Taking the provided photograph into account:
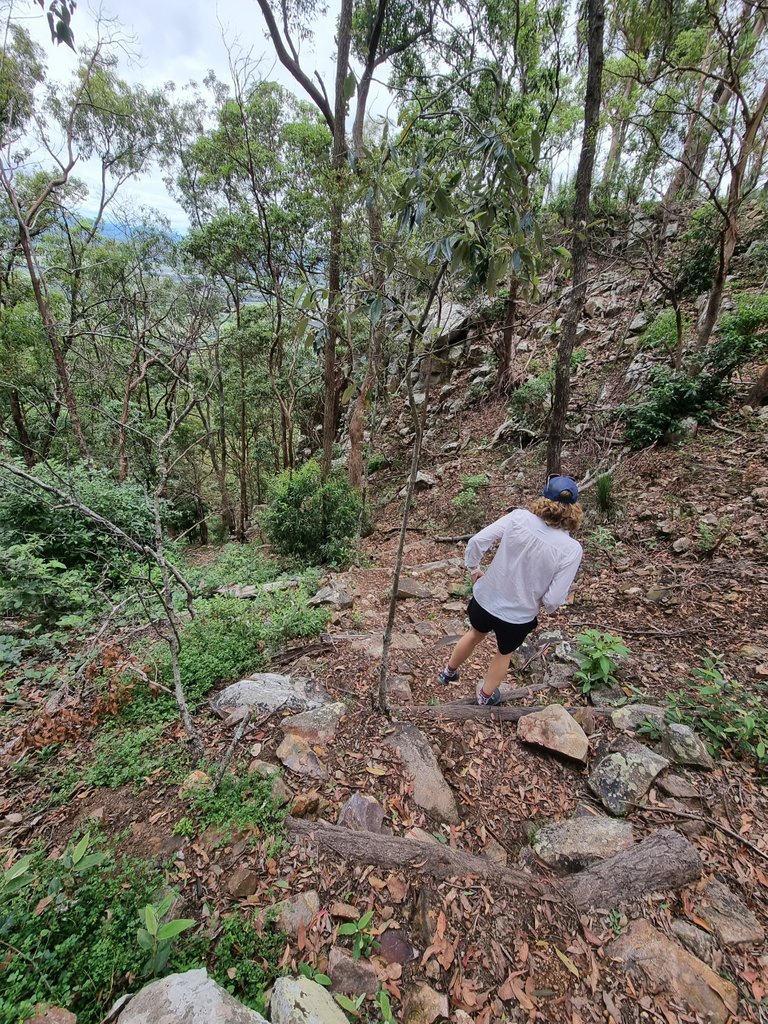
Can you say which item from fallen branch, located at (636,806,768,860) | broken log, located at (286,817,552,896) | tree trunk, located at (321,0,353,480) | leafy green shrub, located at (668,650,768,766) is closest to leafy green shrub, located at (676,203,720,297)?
tree trunk, located at (321,0,353,480)

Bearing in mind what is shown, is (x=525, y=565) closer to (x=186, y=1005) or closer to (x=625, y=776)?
(x=625, y=776)

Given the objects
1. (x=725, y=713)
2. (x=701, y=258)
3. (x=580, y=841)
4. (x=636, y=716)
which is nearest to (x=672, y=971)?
(x=580, y=841)

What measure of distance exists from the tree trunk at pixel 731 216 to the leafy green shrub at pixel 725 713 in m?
6.46

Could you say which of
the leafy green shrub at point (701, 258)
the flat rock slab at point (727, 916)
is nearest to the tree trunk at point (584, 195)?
the flat rock slab at point (727, 916)

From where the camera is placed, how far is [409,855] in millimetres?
1911

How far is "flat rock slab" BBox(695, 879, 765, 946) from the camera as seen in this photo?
166cm

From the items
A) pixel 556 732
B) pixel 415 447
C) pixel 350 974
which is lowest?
pixel 350 974

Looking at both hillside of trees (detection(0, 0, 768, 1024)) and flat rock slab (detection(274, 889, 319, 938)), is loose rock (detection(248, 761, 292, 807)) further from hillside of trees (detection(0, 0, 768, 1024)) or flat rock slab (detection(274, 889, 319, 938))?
flat rock slab (detection(274, 889, 319, 938))

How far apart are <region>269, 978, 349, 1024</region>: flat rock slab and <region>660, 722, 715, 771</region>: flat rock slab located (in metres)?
2.11

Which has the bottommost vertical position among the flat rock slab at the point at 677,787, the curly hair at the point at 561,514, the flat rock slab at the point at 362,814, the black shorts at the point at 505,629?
the flat rock slab at the point at 677,787

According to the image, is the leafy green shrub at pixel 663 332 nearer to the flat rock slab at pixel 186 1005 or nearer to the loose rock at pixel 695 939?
the loose rock at pixel 695 939

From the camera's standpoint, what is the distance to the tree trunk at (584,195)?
3812 millimetres

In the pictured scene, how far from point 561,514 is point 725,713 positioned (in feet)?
5.39

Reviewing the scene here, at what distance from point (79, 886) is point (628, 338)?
11134 millimetres
